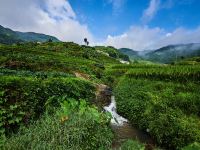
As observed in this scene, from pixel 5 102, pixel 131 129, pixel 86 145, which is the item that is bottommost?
pixel 131 129

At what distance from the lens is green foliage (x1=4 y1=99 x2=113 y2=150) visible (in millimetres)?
10312

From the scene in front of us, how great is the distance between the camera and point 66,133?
35.9 ft

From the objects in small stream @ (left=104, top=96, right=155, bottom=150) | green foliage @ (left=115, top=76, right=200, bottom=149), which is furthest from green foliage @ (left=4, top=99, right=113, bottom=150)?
green foliage @ (left=115, top=76, right=200, bottom=149)

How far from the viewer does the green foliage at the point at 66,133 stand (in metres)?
10.3

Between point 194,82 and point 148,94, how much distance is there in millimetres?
3053

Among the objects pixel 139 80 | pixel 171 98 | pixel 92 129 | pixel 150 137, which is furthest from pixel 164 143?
pixel 139 80

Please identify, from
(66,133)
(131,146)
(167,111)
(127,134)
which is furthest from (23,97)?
(167,111)

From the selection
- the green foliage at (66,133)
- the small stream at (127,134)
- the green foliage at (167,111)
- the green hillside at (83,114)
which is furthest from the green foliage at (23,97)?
the green foliage at (167,111)

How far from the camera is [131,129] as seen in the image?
17.4 m

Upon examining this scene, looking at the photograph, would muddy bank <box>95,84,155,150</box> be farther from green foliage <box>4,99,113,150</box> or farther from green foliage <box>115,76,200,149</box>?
green foliage <box>4,99,113,150</box>

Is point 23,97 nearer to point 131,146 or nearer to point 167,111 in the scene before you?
point 131,146

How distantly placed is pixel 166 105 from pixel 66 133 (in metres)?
6.97

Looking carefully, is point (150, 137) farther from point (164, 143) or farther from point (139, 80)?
point (139, 80)

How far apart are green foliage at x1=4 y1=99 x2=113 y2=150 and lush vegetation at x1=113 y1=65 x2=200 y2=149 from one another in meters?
3.15
